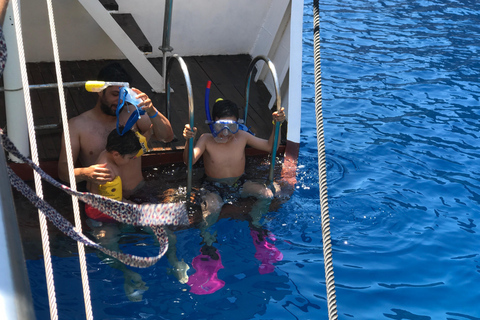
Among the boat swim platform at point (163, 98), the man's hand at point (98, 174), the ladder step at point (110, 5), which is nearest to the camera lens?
the man's hand at point (98, 174)

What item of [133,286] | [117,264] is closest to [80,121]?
[117,264]

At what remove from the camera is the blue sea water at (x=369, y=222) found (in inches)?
180

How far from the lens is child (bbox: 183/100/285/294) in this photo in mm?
4980

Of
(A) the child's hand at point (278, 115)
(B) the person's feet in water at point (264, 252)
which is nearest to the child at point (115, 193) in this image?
(B) the person's feet in water at point (264, 252)

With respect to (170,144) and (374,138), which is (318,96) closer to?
(170,144)

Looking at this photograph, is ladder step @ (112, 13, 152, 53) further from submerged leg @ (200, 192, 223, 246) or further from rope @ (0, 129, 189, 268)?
rope @ (0, 129, 189, 268)

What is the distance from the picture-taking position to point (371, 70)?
9.12m

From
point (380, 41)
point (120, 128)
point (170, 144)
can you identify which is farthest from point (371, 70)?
point (120, 128)

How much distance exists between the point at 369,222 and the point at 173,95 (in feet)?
9.50

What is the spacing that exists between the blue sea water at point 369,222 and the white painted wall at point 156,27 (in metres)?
1.66

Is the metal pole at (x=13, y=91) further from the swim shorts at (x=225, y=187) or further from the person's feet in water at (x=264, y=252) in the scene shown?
the person's feet in water at (x=264, y=252)

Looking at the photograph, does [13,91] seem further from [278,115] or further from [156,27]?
[156,27]

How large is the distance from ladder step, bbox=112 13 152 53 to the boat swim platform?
60cm

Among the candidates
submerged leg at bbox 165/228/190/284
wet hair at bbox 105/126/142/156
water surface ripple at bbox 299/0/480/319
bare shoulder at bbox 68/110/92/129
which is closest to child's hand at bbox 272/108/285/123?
water surface ripple at bbox 299/0/480/319
